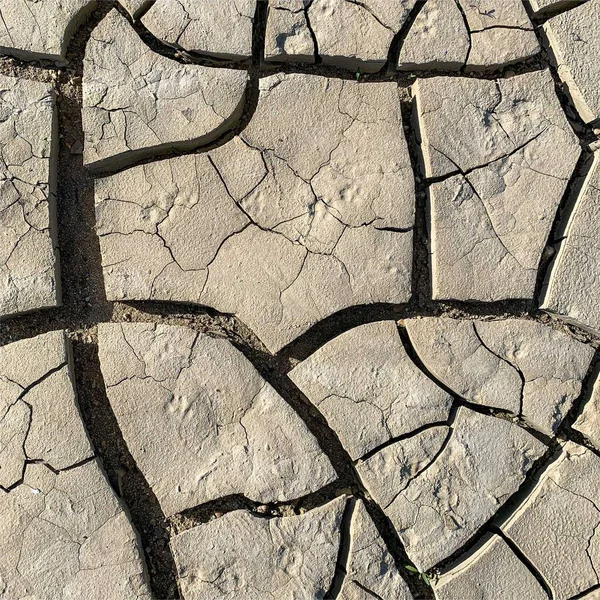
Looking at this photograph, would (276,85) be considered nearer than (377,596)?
No

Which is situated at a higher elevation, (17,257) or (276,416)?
(17,257)

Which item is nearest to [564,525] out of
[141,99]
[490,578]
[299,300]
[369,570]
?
[490,578]

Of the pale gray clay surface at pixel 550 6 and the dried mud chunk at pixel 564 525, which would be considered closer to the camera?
the dried mud chunk at pixel 564 525

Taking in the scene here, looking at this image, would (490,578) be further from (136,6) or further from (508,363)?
(136,6)

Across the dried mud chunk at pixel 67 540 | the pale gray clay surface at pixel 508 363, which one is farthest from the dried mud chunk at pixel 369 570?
the dried mud chunk at pixel 67 540

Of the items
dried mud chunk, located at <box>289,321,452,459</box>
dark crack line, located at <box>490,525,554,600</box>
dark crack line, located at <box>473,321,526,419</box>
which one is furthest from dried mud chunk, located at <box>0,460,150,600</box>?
dark crack line, located at <box>473,321,526,419</box>

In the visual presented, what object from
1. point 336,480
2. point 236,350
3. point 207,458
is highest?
point 236,350

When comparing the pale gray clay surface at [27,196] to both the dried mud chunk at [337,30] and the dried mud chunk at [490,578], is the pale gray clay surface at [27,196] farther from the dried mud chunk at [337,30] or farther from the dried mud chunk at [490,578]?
the dried mud chunk at [490,578]

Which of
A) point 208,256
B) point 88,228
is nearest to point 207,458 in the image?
point 208,256

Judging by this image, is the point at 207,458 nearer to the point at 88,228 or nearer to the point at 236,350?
the point at 236,350
